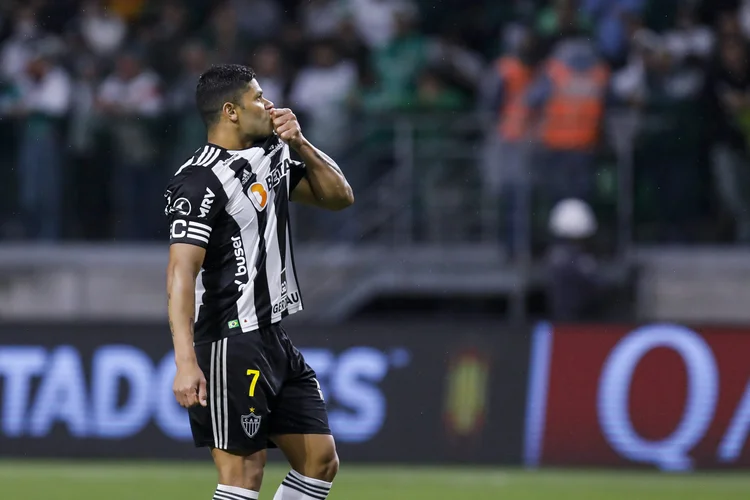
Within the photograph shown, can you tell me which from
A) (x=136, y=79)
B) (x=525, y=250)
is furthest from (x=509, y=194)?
(x=136, y=79)

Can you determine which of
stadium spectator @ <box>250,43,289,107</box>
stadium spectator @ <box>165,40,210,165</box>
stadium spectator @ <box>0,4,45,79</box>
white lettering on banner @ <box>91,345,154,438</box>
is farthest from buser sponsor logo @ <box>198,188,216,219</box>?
stadium spectator @ <box>0,4,45,79</box>

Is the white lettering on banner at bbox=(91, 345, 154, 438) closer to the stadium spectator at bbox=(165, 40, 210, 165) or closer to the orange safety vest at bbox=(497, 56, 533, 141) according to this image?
the stadium spectator at bbox=(165, 40, 210, 165)

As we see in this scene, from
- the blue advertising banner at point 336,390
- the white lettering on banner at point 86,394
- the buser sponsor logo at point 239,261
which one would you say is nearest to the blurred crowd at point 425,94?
the blue advertising banner at point 336,390

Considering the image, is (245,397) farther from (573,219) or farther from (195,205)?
(573,219)

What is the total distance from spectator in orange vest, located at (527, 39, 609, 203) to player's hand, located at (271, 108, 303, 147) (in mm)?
6877

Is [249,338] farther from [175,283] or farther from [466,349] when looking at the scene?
[466,349]

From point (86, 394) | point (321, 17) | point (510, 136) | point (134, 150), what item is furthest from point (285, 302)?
point (321, 17)

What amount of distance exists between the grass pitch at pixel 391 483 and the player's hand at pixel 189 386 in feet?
13.2

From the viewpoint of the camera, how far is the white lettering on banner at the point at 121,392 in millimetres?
11734

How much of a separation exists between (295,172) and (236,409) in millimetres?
1089

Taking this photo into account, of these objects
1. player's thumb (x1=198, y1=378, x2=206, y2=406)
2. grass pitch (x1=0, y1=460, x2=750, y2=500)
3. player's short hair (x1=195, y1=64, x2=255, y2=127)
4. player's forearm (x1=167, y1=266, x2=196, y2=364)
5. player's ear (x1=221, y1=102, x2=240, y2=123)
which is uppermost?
player's short hair (x1=195, y1=64, x2=255, y2=127)

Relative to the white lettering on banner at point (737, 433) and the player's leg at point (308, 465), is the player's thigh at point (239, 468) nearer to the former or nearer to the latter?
the player's leg at point (308, 465)

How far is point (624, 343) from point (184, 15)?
19.8 ft

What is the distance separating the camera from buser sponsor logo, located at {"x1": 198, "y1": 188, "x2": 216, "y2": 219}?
581cm
